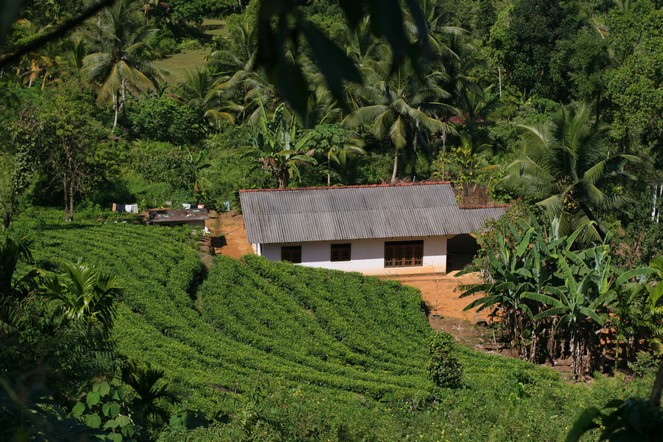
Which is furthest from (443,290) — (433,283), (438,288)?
(433,283)

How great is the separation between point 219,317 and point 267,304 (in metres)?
1.15

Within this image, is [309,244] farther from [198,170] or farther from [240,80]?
[240,80]

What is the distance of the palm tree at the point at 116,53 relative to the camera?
27.6 metres

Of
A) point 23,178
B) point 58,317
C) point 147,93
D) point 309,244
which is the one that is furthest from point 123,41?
point 58,317

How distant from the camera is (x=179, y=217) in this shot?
22.8 metres

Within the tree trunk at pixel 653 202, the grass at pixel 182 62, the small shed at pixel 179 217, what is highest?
the grass at pixel 182 62

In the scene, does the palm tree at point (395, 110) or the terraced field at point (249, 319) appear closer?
the terraced field at point (249, 319)

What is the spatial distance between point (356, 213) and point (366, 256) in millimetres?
1109

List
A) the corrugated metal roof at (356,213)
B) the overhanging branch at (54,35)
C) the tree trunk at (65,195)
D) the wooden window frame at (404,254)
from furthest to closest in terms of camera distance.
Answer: the tree trunk at (65,195)
the wooden window frame at (404,254)
the corrugated metal roof at (356,213)
the overhanging branch at (54,35)

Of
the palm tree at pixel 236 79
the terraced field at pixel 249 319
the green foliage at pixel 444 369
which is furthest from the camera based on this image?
the palm tree at pixel 236 79

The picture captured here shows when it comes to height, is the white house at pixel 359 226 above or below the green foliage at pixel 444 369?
above

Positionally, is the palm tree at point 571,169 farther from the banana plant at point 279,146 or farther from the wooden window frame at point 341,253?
the banana plant at point 279,146

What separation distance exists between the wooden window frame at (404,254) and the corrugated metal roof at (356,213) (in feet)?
2.07

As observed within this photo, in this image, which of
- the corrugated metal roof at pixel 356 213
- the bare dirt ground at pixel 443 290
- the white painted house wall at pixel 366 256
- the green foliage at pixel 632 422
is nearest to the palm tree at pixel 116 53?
the bare dirt ground at pixel 443 290
